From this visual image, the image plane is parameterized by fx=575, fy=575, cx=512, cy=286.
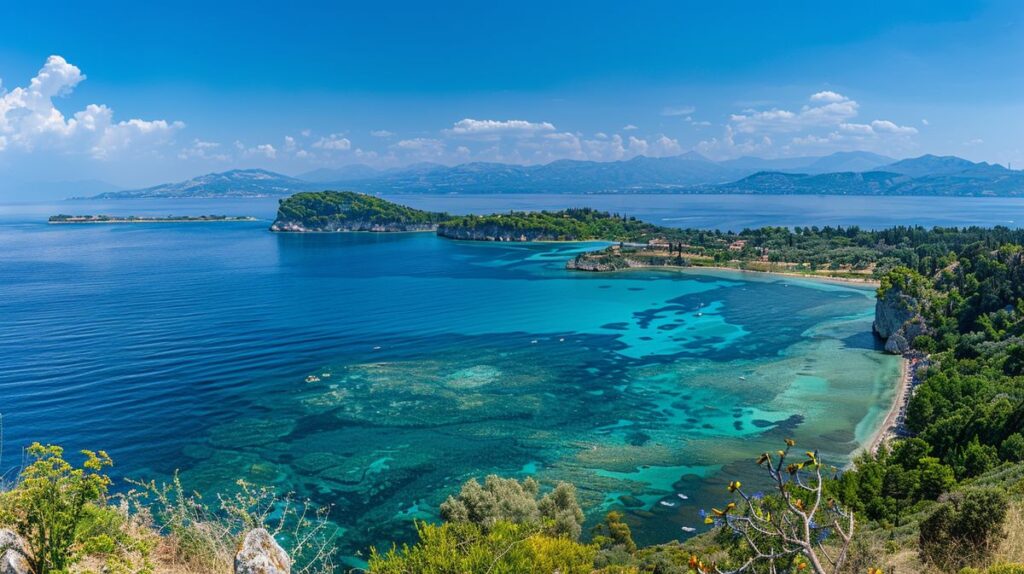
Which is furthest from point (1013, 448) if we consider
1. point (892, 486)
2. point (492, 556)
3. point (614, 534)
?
point (492, 556)

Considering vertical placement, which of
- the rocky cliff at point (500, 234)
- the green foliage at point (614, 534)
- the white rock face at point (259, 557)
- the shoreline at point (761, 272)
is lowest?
the green foliage at point (614, 534)

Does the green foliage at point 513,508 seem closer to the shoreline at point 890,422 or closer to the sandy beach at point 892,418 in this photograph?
the shoreline at point 890,422

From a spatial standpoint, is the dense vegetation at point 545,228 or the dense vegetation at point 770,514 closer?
the dense vegetation at point 770,514

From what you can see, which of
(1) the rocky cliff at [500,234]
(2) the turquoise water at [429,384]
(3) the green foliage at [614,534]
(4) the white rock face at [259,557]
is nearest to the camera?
(4) the white rock face at [259,557]

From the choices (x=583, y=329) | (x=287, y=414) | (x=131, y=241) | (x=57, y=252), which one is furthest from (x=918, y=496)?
(x=131, y=241)

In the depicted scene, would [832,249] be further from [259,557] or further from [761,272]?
[259,557]

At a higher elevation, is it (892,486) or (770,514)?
(770,514)

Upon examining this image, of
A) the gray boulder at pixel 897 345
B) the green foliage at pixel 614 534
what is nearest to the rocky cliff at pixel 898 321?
the gray boulder at pixel 897 345
